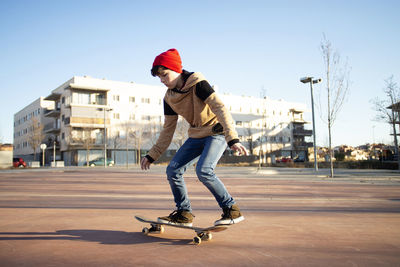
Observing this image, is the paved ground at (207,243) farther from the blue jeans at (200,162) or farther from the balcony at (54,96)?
the balcony at (54,96)

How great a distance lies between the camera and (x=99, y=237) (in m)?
3.13

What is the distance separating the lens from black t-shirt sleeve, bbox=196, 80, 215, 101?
3273mm

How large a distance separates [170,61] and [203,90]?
1.57ft

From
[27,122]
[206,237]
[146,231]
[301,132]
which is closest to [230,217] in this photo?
[206,237]

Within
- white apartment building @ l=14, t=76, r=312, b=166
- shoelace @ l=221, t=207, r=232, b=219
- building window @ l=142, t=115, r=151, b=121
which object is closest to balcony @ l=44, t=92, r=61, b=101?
white apartment building @ l=14, t=76, r=312, b=166

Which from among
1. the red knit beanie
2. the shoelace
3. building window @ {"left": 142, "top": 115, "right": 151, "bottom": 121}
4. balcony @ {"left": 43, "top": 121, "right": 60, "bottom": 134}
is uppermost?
building window @ {"left": 142, "top": 115, "right": 151, "bottom": 121}

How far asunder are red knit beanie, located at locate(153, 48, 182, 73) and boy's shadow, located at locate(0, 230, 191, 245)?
1750 mm

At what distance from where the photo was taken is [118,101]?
2053 inches

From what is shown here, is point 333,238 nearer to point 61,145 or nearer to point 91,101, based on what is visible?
point 91,101

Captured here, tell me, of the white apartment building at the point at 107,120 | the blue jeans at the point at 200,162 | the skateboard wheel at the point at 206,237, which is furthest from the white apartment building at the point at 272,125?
the skateboard wheel at the point at 206,237

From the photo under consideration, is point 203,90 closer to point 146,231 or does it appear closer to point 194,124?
point 194,124

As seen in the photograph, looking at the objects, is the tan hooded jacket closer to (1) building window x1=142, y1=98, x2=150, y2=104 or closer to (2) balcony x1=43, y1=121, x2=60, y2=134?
(1) building window x1=142, y1=98, x2=150, y2=104

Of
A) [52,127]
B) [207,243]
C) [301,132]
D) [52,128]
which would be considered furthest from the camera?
[301,132]

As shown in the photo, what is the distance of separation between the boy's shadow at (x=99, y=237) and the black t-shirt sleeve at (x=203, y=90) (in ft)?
4.75
